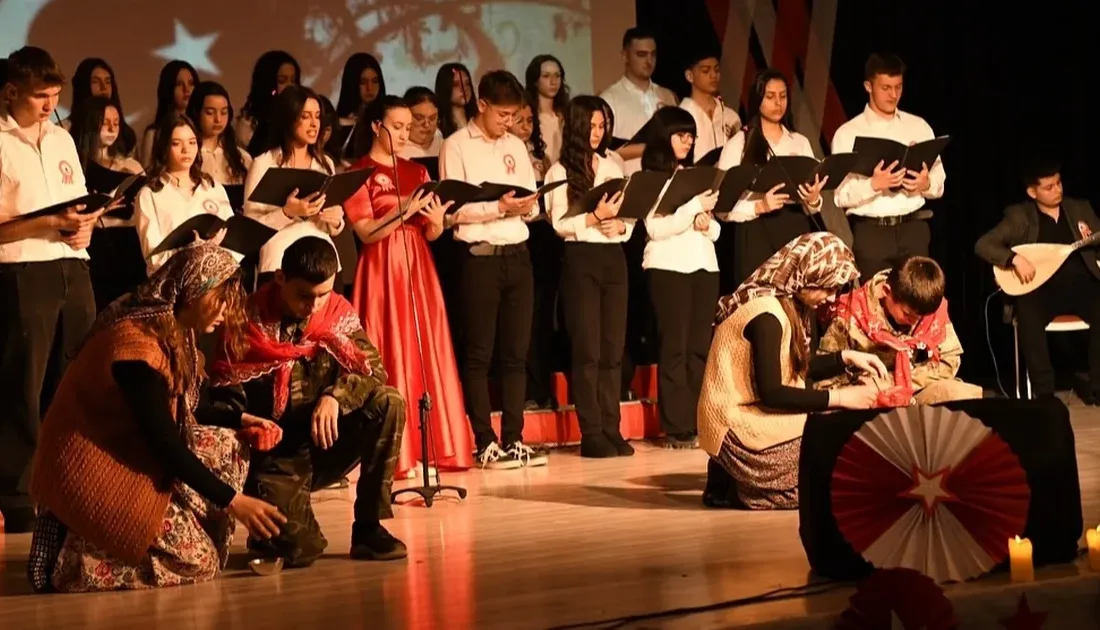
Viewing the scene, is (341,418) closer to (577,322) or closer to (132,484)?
(132,484)

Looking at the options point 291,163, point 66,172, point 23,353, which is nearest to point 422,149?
point 291,163

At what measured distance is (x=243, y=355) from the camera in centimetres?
441

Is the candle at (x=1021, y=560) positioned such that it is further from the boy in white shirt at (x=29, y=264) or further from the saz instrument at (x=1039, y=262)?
the saz instrument at (x=1039, y=262)

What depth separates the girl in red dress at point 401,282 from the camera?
6121 millimetres

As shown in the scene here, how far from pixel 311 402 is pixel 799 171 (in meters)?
2.88

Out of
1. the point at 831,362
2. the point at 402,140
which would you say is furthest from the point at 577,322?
the point at 831,362

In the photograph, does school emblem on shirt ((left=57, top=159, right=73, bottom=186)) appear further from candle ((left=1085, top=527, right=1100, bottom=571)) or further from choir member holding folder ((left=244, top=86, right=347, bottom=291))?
candle ((left=1085, top=527, right=1100, bottom=571))

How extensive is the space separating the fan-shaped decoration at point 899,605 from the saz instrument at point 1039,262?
4.73 metres

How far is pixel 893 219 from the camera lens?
23.5 feet

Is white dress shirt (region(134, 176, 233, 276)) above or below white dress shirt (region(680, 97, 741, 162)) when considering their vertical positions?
below

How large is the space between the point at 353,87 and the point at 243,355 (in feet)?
9.29

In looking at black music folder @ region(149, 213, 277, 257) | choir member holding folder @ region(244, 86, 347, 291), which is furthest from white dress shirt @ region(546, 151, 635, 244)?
black music folder @ region(149, 213, 277, 257)

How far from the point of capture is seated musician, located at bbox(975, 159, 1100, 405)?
7.65 meters

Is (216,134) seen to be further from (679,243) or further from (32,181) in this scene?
(679,243)
